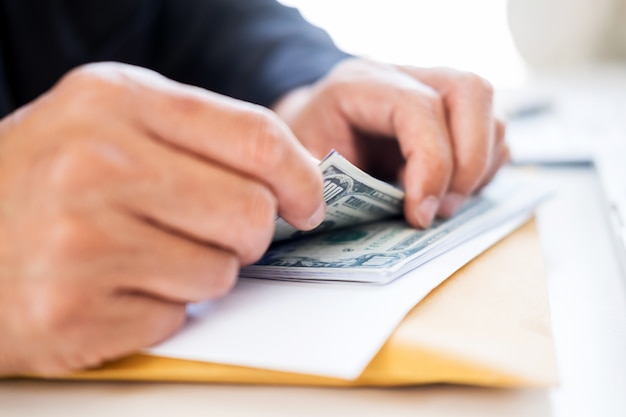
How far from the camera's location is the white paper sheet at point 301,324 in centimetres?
32

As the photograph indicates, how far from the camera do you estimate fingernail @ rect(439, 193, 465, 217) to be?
23.8 inches

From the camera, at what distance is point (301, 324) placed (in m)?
0.36

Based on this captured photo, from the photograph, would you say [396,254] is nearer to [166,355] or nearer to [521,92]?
[166,355]

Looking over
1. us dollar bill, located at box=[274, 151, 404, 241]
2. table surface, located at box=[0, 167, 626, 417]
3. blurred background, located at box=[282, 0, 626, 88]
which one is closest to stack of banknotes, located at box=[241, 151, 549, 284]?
us dollar bill, located at box=[274, 151, 404, 241]

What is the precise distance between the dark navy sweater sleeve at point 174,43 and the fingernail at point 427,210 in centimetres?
33

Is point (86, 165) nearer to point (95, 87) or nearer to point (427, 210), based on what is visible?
point (95, 87)

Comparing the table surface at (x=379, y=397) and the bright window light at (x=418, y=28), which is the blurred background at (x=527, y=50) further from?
the table surface at (x=379, y=397)

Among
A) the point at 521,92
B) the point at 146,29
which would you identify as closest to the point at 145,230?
the point at 146,29

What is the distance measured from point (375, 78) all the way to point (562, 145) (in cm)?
44

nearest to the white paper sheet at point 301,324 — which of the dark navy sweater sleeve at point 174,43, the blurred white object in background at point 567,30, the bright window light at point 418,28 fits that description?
the dark navy sweater sleeve at point 174,43

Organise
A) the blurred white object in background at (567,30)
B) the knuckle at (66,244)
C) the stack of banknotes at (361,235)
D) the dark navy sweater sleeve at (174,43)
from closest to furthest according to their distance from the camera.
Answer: the knuckle at (66,244) → the stack of banknotes at (361,235) → the dark navy sweater sleeve at (174,43) → the blurred white object in background at (567,30)

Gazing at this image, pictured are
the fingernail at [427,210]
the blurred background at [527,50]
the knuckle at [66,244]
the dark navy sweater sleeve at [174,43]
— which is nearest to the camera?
the knuckle at [66,244]

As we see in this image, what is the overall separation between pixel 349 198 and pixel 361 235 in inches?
2.7

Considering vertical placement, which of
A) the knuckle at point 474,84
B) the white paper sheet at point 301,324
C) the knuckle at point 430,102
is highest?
the knuckle at point 474,84
